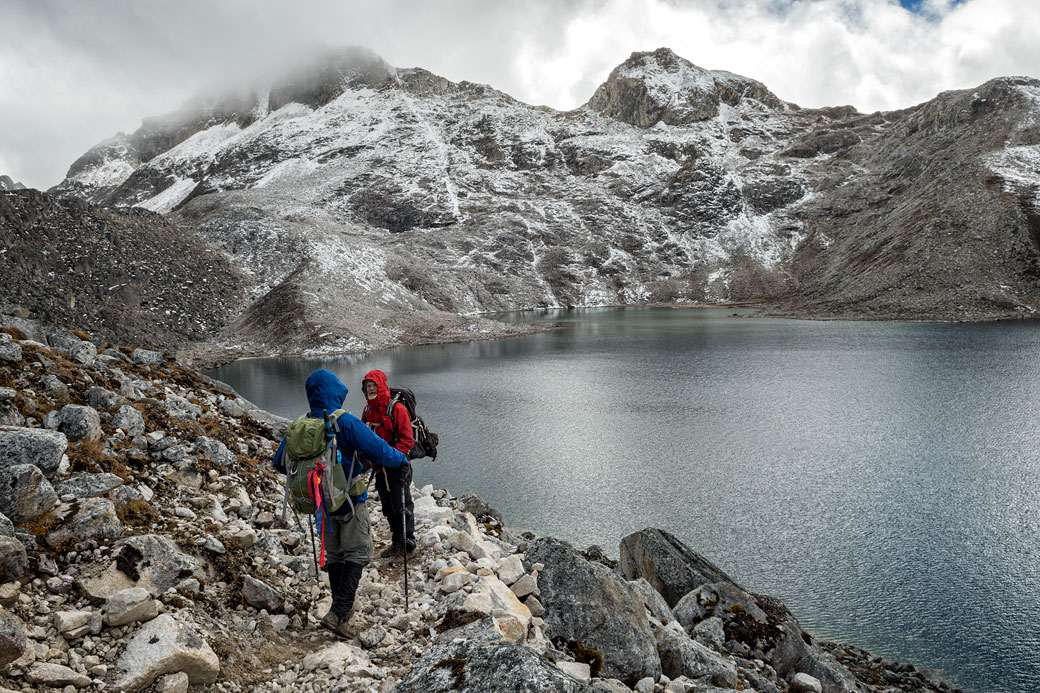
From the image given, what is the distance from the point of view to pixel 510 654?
3885 millimetres

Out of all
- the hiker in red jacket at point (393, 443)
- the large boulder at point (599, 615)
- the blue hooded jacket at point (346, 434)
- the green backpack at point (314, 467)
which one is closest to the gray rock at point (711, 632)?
the large boulder at point (599, 615)

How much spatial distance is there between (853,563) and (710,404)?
703 inches

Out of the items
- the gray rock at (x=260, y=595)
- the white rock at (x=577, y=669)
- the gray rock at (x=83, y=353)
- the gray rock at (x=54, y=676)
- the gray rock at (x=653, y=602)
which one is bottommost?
the gray rock at (x=653, y=602)

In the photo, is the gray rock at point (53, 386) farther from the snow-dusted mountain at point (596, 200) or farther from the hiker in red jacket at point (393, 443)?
the snow-dusted mountain at point (596, 200)

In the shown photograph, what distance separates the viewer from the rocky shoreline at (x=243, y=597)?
443 centimetres

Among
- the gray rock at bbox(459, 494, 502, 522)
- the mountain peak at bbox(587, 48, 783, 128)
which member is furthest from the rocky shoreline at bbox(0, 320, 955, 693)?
the mountain peak at bbox(587, 48, 783, 128)

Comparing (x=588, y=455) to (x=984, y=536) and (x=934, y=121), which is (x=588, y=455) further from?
(x=934, y=121)

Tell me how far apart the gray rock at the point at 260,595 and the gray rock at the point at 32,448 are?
8.48 ft

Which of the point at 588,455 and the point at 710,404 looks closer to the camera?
the point at 588,455

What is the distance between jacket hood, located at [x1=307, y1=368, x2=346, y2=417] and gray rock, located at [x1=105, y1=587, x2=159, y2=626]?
7.61ft

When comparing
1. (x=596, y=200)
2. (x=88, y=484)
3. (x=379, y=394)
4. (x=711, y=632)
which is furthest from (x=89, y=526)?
(x=596, y=200)

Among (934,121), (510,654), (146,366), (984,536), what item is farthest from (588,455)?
(934,121)

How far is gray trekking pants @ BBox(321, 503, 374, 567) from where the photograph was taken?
20.2 feet

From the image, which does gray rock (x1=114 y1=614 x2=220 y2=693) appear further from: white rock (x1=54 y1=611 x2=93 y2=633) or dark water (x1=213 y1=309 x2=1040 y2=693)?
dark water (x1=213 y1=309 x2=1040 y2=693)
